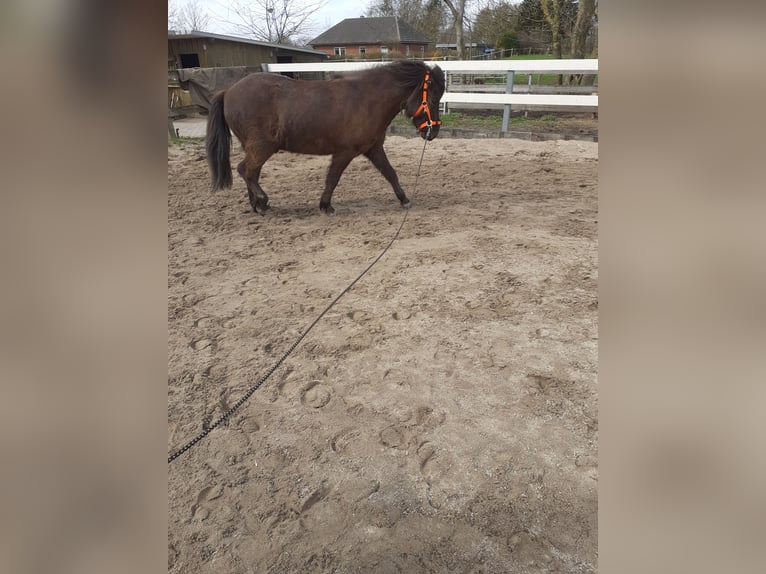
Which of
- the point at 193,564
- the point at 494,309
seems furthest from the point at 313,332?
the point at 193,564

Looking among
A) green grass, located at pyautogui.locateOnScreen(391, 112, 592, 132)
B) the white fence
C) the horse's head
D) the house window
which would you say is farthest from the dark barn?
the horse's head

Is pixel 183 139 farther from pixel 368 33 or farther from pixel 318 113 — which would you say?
pixel 368 33

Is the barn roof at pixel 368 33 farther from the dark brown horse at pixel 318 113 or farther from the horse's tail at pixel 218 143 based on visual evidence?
the horse's tail at pixel 218 143

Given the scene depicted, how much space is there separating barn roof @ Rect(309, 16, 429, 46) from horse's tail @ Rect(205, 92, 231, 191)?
35229mm

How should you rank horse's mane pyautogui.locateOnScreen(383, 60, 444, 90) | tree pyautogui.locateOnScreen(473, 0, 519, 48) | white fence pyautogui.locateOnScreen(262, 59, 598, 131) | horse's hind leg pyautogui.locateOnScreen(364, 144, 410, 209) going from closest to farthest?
horse's mane pyautogui.locateOnScreen(383, 60, 444, 90) < horse's hind leg pyautogui.locateOnScreen(364, 144, 410, 209) < white fence pyautogui.locateOnScreen(262, 59, 598, 131) < tree pyautogui.locateOnScreen(473, 0, 519, 48)

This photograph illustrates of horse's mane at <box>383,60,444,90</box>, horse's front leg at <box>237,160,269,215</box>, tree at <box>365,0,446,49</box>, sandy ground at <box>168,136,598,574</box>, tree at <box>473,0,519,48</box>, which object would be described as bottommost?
sandy ground at <box>168,136,598,574</box>

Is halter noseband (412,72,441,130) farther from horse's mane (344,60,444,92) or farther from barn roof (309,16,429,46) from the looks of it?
barn roof (309,16,429,46)

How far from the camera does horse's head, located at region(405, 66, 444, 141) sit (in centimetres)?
509

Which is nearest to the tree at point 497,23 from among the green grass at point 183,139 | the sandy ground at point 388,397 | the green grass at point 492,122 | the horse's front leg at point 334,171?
the green grass at point 492,122

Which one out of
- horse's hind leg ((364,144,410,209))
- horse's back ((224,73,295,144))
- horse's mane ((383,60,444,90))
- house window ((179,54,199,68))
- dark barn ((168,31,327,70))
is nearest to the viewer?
horse's back ((224,73,295,144))
